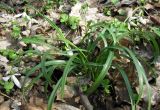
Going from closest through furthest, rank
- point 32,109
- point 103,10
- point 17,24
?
1. point 32,109
2. point 17,24
3. point 103,10

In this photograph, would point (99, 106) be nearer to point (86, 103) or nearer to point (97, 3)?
point (86, 103)

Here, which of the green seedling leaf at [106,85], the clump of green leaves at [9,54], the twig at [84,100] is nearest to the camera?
the twig at [84,100]

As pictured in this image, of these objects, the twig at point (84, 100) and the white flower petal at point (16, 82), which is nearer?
the twig at point (84, 100)

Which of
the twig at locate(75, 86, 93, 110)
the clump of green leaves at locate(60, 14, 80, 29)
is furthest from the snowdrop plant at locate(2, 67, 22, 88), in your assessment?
the clump of green leaves at locate(60, 14, 80, 29)

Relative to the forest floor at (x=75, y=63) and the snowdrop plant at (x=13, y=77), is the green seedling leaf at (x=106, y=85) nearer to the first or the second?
the forest floor at (x=75, y=63)

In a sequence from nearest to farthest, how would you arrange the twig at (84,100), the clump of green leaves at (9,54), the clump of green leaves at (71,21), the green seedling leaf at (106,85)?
1. the twig at (84,100)
2. the green seedling leaf at (106,85)
3. the clump of green leaves at (9,54)
4. the clump of green leaves at (71,21)

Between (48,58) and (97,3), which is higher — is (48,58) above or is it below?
below

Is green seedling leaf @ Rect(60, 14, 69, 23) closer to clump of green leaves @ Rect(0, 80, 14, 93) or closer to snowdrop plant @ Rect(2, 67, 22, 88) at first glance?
snowdrop plant @ Rect(2, 67, 22, 88)

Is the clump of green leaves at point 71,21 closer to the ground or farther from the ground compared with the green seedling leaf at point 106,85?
farther from the ground

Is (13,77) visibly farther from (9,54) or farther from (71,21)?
(71,21)

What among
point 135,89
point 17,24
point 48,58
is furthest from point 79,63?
point 17,24

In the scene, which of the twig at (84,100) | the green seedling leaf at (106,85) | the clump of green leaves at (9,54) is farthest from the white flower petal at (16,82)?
the green seedling leaf at (106,85)
